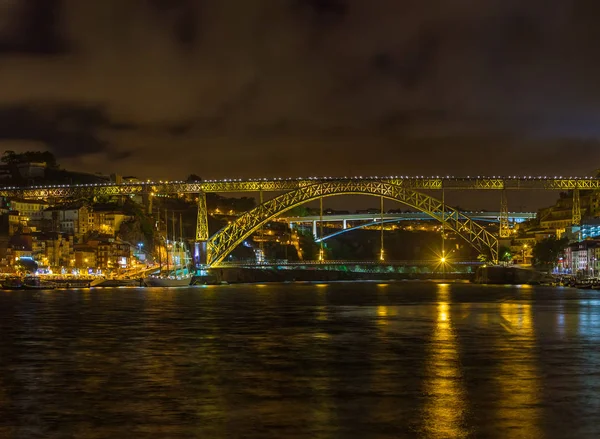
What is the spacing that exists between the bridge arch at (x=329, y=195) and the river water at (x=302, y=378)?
55705 millimetres

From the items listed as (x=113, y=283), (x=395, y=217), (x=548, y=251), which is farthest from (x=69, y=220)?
(x=548, y=251)

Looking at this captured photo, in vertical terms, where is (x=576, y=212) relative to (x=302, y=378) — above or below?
above

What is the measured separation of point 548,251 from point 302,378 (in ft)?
303

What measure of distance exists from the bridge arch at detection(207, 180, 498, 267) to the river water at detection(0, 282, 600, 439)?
2193 inches

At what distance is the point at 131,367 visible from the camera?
70.8 feet

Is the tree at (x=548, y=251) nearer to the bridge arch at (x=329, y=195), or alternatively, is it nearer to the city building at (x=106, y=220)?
the bridge arch at (x=329, y=195)

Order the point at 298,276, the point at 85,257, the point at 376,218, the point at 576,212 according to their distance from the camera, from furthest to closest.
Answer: the point at 376,218 → the point at 298,276 → the point at 85,257 → the point at 576,212

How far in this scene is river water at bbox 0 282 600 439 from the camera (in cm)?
1455

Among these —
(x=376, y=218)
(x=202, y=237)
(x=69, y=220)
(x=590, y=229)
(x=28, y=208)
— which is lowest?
(x=202, y=237)

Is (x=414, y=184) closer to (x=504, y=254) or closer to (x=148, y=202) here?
(x=504, y=254)

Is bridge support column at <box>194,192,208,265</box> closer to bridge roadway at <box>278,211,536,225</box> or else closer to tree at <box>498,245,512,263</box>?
bridge roadway at <box>278,211,536,225</box>

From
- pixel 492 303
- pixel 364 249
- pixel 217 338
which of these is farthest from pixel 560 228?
pixel 217 338

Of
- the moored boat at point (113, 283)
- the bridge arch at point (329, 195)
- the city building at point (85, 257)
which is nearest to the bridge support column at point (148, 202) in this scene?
the city building at point (85, 257)

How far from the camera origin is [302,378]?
64.6ft
